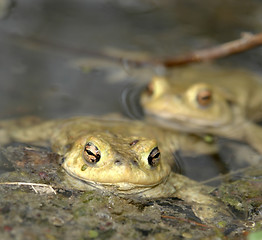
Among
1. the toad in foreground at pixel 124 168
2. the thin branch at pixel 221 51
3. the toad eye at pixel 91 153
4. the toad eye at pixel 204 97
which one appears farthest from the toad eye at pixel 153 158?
Result: the thin branch at pixel 221 51

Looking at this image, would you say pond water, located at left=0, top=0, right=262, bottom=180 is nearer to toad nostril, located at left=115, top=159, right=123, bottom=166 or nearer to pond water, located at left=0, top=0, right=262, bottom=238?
pond water, located at left=0, top=0, right=262, bottom=238

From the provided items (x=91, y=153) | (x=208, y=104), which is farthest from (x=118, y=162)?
(x=208, y=104)

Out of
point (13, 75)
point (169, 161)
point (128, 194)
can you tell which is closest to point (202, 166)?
point (169, 161)

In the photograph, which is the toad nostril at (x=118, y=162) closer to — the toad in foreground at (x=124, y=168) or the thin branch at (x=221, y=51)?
the toad in foreground at (x=124, y=168)

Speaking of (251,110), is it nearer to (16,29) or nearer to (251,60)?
(251,60)

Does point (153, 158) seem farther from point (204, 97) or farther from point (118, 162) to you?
point (204, 97)
